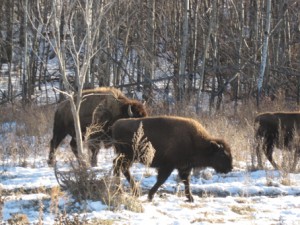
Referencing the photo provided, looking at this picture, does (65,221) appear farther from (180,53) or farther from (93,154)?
(180,53)

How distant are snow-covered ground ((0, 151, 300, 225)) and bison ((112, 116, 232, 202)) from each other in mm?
348

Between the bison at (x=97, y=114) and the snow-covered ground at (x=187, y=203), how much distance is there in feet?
2.71

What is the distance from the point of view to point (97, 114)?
11.7 meters

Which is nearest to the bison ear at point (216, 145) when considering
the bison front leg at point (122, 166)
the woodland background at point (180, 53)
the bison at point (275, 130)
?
the bison front leg at point (122, 166)

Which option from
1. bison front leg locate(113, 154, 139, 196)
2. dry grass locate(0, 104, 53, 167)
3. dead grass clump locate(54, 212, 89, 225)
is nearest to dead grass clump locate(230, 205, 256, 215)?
bison front leg locate(113, 154, 139, 196)

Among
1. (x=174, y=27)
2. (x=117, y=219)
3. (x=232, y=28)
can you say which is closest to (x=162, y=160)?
(x=117, y=219)

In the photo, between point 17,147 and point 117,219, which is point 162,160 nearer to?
point 117,219

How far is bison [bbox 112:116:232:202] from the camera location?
8969mm

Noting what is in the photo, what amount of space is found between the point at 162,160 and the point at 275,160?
407 centimetres

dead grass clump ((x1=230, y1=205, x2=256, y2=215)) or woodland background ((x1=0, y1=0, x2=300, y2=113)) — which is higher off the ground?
woodland background ((x1=0, y1=0, x2=300, y2=113))

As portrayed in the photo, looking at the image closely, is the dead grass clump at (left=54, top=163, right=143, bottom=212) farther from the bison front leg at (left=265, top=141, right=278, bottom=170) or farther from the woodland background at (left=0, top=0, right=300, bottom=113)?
the woodland background at (left=0, top=0, right=300, bottom=113)

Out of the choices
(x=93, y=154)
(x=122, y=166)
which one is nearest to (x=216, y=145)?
(x=122, y=166)

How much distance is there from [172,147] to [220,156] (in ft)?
2.60

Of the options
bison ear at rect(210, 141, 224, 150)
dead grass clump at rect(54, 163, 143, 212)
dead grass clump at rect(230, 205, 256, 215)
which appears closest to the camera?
dead grass clump at rect(54, 163, 143, 212)
